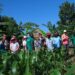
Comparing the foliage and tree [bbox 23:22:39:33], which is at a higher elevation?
tree [bbox 23:22:39:33]

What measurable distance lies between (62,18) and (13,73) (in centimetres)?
6690

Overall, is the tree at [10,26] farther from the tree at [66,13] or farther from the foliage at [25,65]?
the tree at [66,13]

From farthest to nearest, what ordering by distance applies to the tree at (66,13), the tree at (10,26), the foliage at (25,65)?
the tree at (66,13), the foliage at (25,65), the tree at (10,26)

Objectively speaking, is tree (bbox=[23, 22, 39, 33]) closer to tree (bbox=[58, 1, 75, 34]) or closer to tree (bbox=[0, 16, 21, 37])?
tree (bbox=[0, 16, 21, 37])

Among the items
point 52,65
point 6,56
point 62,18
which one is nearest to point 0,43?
point 52,65

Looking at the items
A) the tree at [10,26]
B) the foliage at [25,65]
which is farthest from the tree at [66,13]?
the tree at [10,26]

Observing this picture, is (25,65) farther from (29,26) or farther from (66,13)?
(66,13)

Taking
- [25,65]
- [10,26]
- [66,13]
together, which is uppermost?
[66,13]

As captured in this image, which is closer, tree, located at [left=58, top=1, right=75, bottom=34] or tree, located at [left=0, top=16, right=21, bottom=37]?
tree, located at [left=0, top=16, right=21, bottom=37]

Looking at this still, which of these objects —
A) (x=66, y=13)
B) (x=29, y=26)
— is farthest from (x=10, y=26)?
(x=66, y=13)

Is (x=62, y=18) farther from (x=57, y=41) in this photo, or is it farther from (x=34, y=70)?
(x=34, y=70)

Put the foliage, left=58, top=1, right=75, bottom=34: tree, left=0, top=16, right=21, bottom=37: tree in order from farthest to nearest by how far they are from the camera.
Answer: left=58, top=1, right=75, bottom=34: tree → the foliage → left=0, top=16, right=21, bottom=37: tree

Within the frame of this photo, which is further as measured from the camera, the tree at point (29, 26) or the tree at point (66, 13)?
the tree at point (66, 13)

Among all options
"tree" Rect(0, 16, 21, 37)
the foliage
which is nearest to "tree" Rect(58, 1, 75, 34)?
the foliage
